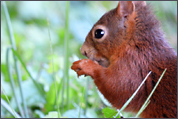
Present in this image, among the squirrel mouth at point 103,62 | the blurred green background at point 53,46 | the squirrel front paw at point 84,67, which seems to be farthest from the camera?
the blurred green background at point 53,46

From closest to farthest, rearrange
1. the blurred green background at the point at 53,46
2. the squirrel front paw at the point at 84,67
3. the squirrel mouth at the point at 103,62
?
the squirrel front paw at the point at 84,67
the squirrel mouth at the point at 103,62
the blurred green background at the point at 53,46

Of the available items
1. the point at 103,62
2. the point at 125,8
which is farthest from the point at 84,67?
the point at 125,8

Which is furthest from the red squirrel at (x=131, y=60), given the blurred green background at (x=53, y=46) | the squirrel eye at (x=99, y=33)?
the blurred green background at (x=53, y=46)

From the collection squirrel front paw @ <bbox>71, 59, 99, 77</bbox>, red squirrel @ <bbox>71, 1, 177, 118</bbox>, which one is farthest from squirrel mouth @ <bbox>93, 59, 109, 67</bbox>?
squirrel front paw @ <bbox>71, 59, 99, 77</bbox>

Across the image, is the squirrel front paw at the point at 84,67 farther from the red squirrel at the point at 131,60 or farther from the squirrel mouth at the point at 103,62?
the squirrel mouth at the point at 103,62

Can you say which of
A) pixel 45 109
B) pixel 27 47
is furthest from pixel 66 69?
pixel 27 47

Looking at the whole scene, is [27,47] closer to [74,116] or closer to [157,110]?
[74,116]

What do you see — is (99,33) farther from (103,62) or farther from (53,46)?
(53,46)

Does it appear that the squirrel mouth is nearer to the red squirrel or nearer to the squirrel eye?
the red squirrel
